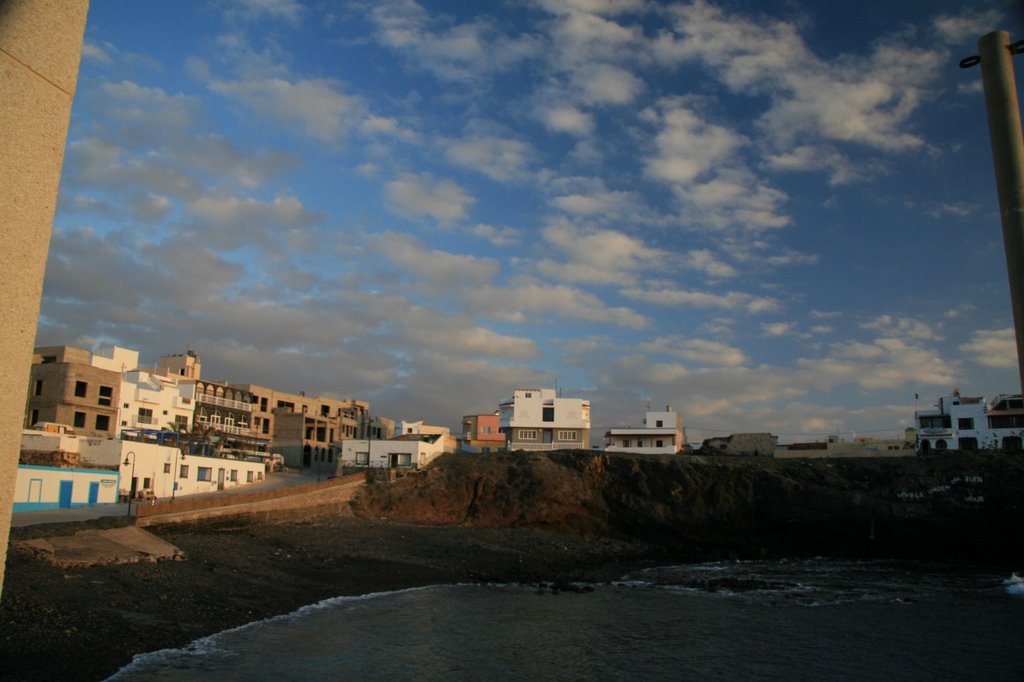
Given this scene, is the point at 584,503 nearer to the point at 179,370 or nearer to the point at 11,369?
the point at 179,370

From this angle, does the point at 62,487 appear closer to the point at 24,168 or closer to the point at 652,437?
the point at 24,168

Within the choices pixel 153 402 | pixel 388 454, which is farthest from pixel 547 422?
pixel 153 402

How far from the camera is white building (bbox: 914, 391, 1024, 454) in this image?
2990 inches

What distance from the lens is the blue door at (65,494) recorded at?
130 feet

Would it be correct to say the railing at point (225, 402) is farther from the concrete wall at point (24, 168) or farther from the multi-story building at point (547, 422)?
the concrete wall at point (24, 168)

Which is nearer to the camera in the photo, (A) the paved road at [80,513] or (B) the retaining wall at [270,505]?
(A) the paved road at [80,513]

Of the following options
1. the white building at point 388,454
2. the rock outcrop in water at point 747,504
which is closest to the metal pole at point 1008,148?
the rock outcrop in water at point 747,504

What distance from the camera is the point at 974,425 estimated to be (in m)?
77.7

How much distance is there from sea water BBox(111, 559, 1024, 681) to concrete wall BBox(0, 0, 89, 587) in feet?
49.2

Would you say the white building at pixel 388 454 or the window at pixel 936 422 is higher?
the window at pixel 936 422

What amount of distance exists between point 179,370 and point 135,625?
6687 centimetres

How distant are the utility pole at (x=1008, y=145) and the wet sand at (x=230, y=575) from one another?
518 inches

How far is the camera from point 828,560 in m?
52.8

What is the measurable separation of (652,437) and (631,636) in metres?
54.1
